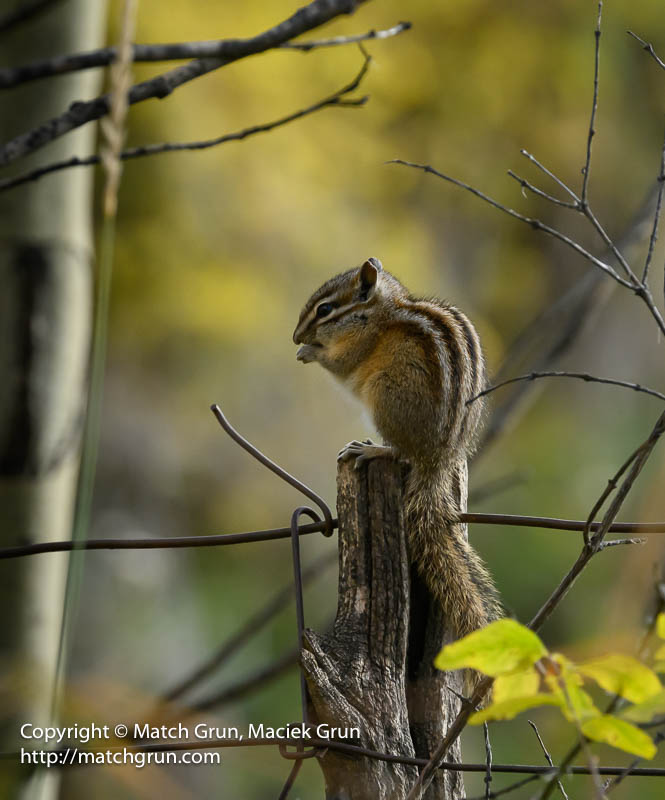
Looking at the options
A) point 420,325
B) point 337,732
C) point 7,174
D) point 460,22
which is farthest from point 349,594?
point 460,22

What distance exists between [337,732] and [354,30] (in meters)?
5.42

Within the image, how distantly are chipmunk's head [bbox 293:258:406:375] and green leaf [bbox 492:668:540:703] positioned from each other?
146 cm

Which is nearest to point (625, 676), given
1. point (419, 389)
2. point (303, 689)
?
point (303, 689)

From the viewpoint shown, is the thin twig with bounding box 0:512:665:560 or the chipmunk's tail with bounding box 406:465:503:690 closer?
the thin twig with bounding box 0:512:665:560

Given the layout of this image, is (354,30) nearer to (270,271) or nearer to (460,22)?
(460,22)

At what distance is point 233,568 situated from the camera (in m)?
7.19

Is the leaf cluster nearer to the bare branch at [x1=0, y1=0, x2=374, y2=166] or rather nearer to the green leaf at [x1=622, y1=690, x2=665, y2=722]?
the green leaf at [x1=622, y1=690, x2=665, y2=722]

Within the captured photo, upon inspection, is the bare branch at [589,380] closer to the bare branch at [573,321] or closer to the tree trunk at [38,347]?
the bare branch at [573,321]

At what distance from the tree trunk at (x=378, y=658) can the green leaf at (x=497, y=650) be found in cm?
38

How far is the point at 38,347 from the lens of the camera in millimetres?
2047

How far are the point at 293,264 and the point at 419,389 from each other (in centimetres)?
388

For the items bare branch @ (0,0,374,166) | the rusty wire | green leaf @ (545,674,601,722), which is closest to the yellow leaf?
green leaf @ (545,674,601,722)

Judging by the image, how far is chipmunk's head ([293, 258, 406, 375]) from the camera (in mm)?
2258

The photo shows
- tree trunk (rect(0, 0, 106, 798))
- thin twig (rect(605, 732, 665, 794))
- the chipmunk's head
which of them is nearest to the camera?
thin twig (rect(605, 732, 665, 794))
